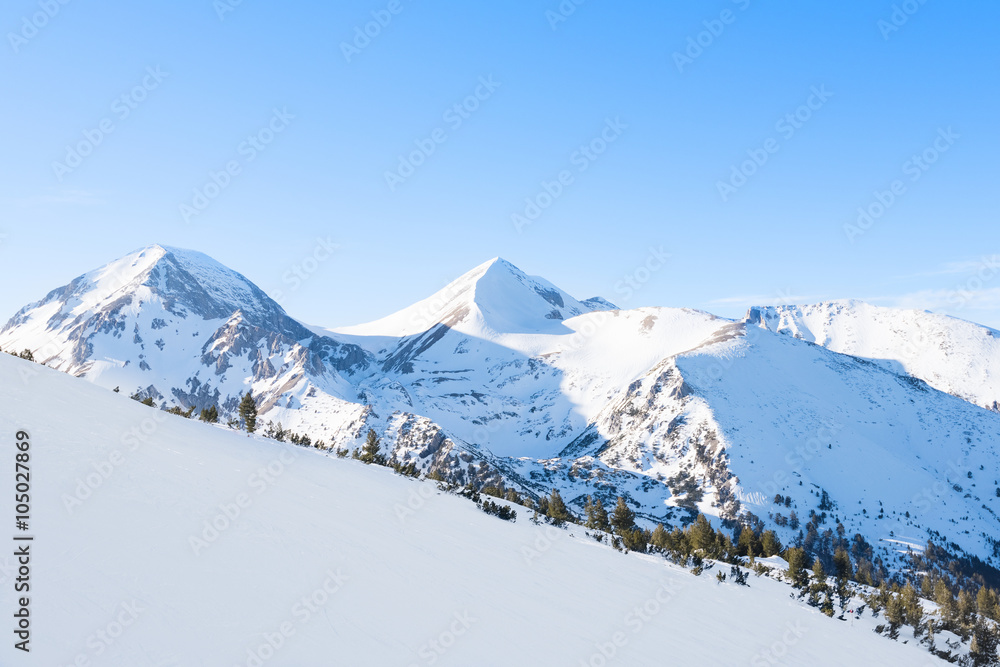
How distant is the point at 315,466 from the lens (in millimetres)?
25266

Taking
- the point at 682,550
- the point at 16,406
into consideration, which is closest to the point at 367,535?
the point at 16,406

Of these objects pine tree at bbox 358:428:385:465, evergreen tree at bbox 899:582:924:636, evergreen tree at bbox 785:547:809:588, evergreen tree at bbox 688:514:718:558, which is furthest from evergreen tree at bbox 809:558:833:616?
pine tree at bbox 358:428:385:465

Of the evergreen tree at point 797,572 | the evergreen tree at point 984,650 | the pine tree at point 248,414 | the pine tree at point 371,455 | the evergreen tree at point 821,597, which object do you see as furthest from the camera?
the pine tree at point 248,414

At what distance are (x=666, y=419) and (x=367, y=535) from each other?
190 metres

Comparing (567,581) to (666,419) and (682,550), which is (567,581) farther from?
(666,419)
